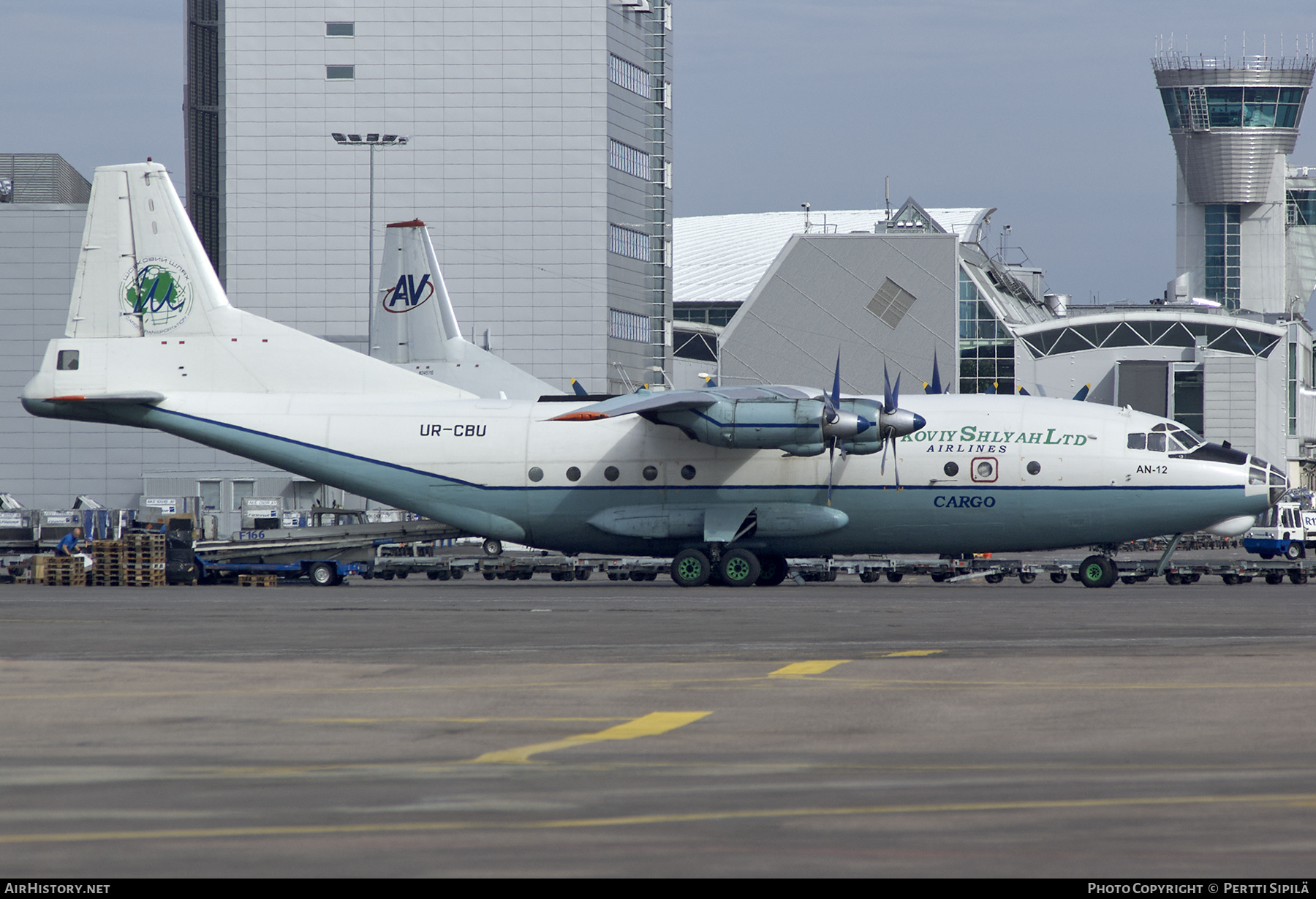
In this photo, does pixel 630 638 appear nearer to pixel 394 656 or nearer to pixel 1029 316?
pixel 394 656

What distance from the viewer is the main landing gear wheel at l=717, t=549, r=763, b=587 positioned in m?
34.3

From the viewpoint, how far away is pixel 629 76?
90.1 m

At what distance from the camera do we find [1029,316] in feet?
372

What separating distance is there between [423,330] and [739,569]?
59.2 ft

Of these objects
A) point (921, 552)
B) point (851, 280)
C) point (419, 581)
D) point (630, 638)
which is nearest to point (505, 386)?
point (419, 581)

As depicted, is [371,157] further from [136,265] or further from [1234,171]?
[1234,171]

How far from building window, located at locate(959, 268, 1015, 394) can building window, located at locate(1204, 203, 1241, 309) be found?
202 ft

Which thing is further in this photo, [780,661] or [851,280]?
[851,280]

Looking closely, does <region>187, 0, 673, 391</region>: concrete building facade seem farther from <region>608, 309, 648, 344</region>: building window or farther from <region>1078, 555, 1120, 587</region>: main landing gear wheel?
<region>1078, 555, 1120, 587</region>: main landing gear wheel

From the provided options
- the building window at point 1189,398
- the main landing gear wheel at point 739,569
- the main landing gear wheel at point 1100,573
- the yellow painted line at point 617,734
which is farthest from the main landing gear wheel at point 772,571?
the building window at point 1189,398

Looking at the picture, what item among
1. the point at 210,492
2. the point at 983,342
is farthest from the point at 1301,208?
the point at 210,492

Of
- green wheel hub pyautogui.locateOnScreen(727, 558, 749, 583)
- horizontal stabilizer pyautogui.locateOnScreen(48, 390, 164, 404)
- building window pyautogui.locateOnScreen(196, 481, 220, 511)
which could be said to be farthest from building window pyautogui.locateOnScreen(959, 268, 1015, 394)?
horizontal stabilizer pyautogui.locateOnScreen(48, 390, 164, 404)

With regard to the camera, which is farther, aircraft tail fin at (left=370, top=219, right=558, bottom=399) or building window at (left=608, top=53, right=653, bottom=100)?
building window at (left=608, top=53, right=653, bottom=100)

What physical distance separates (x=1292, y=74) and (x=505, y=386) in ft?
425
